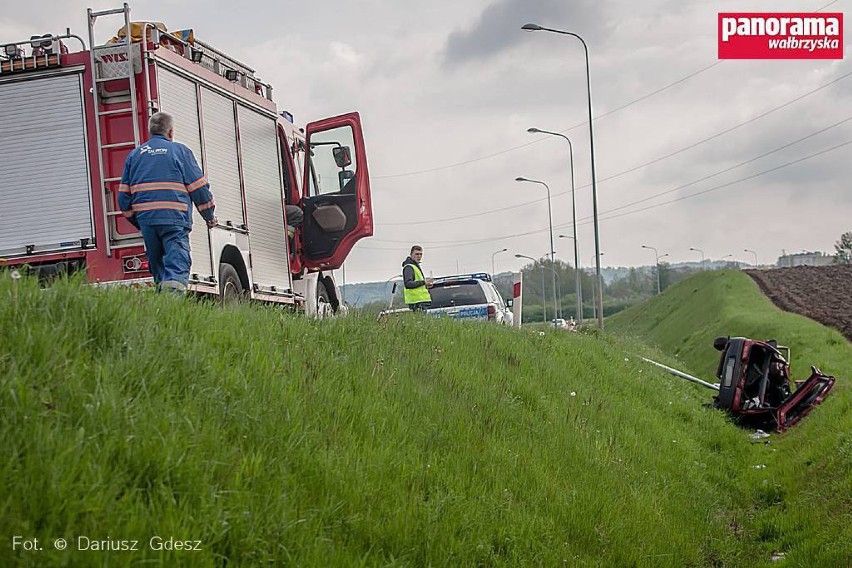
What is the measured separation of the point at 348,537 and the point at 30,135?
26.6 feet

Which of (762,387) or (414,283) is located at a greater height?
(414,283)

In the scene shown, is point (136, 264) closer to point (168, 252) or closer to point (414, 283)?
point (168, 252)

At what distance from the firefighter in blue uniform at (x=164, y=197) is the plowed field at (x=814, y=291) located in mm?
20263

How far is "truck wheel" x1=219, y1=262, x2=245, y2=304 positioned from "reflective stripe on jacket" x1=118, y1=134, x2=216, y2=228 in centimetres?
300

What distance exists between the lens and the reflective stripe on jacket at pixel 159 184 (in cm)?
912

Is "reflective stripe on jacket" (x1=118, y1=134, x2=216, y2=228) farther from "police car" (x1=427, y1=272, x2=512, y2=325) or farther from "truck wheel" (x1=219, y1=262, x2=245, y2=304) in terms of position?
"police car" (x1=427, y1=272, x2=512, y2=325)

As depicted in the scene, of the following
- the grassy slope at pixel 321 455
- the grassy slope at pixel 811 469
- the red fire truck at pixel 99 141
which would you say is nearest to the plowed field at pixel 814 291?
the grassy slope at pixel 811 469

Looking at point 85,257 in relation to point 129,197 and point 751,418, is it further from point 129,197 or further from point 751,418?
point 751,418

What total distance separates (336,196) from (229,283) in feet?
12.7

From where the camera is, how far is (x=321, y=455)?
5184 mm

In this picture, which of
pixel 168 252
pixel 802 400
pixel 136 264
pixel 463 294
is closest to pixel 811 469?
pixel 802 400

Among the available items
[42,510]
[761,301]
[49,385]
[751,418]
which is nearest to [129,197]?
[49,385]

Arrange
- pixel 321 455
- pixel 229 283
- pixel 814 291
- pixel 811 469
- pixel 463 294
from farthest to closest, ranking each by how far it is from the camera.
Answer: pixel 814 291, pixel 463 294, pixel 229 283, pixel 811 469, pixel 321 455

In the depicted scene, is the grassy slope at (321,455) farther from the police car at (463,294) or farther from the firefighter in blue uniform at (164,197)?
the police car at (463,294)
